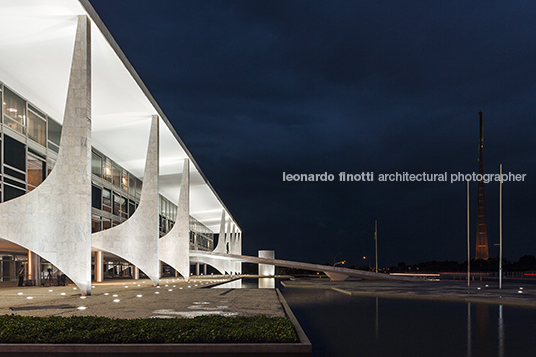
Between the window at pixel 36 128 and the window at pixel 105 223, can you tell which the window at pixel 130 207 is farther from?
the window at pixel 36 128

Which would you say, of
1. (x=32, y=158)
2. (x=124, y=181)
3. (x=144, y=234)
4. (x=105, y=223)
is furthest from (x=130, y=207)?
(x=32, y=158)

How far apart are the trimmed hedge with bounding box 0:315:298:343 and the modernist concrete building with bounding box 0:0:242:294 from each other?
8.86 m

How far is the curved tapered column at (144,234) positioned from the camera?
24.3 m

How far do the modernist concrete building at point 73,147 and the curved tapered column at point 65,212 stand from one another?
0.03 m

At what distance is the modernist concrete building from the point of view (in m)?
15.7

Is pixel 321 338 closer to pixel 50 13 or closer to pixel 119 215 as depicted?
pixel 50 13

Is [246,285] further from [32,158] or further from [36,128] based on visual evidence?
[36,128]

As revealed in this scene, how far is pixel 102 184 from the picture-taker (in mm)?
32719

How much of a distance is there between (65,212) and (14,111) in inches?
353

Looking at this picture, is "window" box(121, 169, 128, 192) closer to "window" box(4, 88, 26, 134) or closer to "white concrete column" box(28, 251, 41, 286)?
"white concrete column" box(28, 251, 41, 286)

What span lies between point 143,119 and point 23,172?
7.09 metres

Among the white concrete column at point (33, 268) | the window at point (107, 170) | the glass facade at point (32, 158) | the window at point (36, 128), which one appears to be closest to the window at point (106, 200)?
the glass facade at point (32, 158)

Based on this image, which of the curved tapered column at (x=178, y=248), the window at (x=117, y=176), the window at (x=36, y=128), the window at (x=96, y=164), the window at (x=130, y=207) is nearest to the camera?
the window at (x=36, y=128)

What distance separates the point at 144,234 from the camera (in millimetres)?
25844
